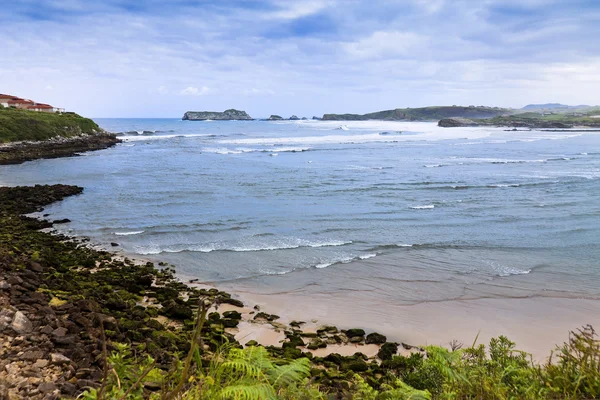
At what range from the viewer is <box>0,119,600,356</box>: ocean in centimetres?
1111

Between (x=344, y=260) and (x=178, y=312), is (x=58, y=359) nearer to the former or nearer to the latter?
(x=178, y=312)

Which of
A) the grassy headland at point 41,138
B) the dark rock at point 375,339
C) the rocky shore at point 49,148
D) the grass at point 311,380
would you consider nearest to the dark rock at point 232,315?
A: the dark rock at point 375,339

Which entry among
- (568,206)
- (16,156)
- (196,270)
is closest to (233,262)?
(196,270)

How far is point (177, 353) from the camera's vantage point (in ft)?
8.28

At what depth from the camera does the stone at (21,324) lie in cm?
664

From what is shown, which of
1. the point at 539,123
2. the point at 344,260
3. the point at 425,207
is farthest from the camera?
the point at 539,123

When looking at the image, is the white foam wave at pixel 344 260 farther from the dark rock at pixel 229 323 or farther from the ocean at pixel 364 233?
the dark rock at pixel 229 323

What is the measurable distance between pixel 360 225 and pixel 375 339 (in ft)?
31.8

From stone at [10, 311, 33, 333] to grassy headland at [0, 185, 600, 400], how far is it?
1.0 inches

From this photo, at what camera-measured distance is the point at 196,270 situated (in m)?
13.1

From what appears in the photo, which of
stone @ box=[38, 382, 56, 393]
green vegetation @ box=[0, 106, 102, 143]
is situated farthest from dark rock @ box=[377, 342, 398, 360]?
green vegetation @ box=[0, 106, 102, 143]

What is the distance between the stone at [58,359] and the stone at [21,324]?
1064 millimetres

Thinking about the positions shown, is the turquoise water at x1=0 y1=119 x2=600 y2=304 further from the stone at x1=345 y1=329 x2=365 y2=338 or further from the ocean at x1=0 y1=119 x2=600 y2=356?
the stone at x1=345 y1=329 x2=365 y2=338

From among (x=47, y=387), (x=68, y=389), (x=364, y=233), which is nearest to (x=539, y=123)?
(x=364, y=233)
